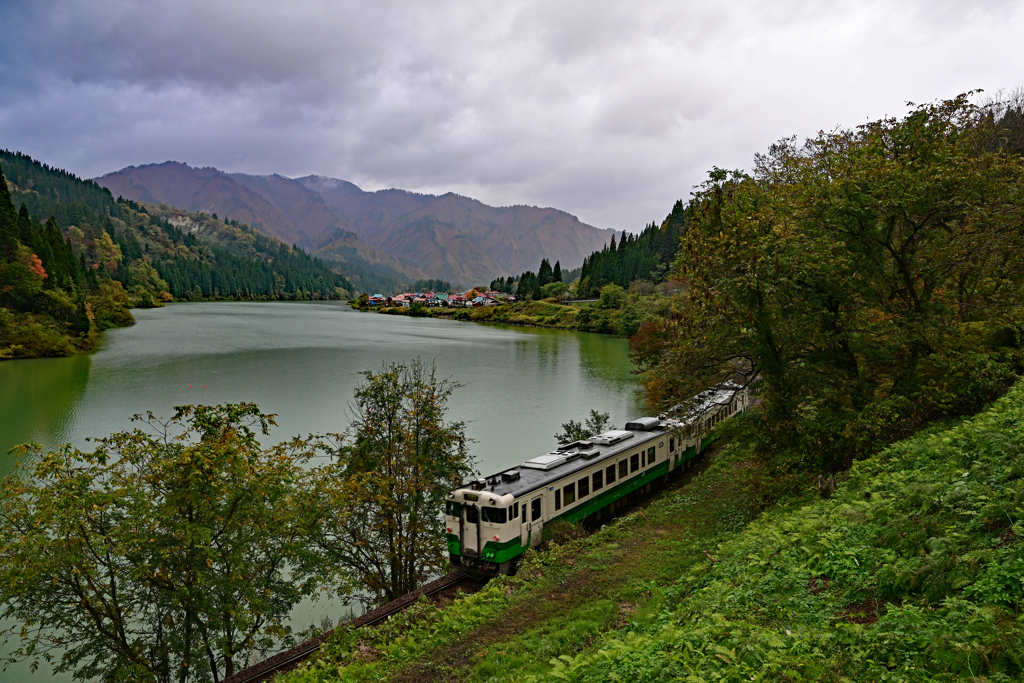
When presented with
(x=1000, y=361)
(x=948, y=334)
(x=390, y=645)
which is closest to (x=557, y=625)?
(x=390, y=645)

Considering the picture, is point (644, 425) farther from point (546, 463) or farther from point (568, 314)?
point (568, 314)

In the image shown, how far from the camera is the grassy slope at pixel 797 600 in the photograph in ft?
14.6

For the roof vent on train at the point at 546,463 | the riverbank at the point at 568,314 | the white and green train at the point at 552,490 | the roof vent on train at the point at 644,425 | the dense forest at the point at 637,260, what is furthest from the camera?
the dense forest at the point at 637,260

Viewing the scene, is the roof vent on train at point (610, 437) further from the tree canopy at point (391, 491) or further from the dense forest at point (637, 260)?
the dense forest at point (637, 260)

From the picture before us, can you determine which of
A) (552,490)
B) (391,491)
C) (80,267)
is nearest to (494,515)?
(552,490)

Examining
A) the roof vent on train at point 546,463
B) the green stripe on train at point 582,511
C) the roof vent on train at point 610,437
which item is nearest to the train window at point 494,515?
the green stripe on train at point 582,511

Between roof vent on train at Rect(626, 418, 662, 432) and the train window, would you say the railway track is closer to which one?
the train window

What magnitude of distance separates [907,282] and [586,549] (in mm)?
9012

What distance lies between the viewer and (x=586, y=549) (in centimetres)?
1159

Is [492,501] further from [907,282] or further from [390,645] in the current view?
[907,282]

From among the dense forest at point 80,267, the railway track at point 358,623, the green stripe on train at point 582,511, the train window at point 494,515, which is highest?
the dense forest at point 80,267

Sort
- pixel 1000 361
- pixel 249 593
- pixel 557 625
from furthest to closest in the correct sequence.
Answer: pixel 1000 361 → pixel 249 593 → pixel 557 625

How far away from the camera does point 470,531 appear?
40.0ft

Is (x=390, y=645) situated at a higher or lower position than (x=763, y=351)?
lower
